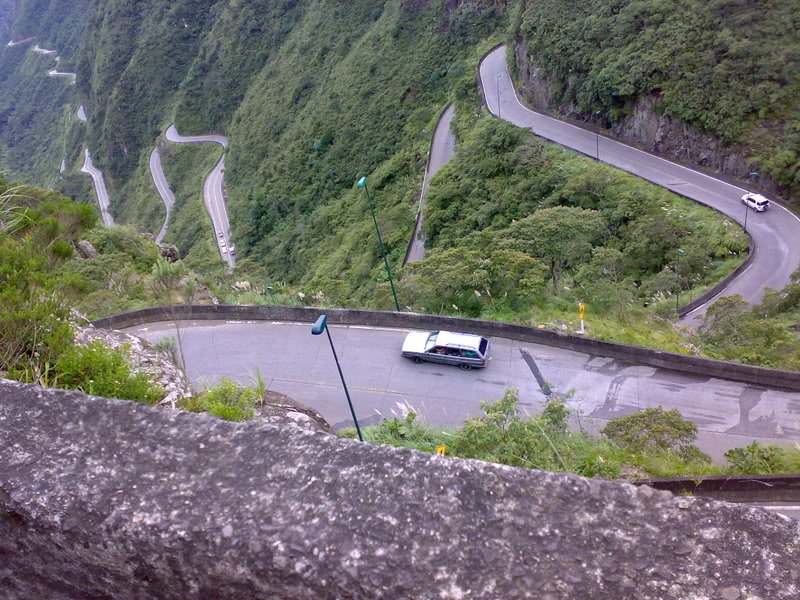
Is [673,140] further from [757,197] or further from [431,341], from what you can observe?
[431,341]

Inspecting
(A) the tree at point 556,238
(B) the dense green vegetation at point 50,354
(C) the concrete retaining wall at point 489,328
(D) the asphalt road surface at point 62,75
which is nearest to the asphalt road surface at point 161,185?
(D) the asphalt road surface at point 62,75

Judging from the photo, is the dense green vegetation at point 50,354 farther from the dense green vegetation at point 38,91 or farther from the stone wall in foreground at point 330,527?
the dense green vegetation at point 38,91

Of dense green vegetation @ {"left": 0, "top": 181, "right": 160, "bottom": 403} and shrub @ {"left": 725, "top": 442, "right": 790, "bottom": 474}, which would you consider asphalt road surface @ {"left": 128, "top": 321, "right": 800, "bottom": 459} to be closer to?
shrub @ {"left": 725, "top": 442, "right": 790, "bottom": 474}

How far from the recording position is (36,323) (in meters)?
4.49

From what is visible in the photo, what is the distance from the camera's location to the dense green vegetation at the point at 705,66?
22.6m

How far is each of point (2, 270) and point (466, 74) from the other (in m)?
37.0

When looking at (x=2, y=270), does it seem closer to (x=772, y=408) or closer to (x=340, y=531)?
(x=340, y=531)

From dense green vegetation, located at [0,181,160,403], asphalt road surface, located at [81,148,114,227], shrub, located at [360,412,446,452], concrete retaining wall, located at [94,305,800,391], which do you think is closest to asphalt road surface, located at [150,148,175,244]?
asphalt road surface, located at [81,148,114,227]

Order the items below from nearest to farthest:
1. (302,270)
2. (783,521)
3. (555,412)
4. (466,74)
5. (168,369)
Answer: (783,521) < (168,369) < (555,412) < (302,270) < (466,74)

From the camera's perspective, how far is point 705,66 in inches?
965

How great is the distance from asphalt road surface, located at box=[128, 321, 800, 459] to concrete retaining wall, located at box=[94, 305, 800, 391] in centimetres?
15

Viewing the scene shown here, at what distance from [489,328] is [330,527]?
970cm

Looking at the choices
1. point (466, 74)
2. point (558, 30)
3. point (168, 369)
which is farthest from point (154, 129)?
point (168, 369)

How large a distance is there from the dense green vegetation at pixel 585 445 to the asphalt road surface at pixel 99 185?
2719 inches
